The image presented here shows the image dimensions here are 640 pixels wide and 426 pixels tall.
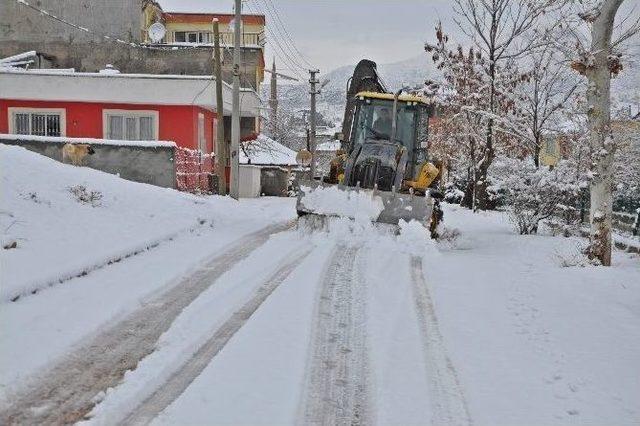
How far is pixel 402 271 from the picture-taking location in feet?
28.9

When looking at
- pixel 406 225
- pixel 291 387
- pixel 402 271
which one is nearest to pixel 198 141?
pixel 406 225

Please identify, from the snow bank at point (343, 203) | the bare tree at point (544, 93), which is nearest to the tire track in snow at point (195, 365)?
the snow bank at point (343, 203)

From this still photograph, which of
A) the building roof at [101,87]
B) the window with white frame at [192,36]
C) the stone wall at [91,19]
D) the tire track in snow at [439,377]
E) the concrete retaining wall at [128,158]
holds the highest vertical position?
the window with white frame at [192,36]

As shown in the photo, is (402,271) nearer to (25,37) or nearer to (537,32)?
(537,32)

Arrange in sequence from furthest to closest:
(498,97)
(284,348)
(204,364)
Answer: (498,97) → (284,348) → (204,364)

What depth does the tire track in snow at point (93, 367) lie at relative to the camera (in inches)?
150

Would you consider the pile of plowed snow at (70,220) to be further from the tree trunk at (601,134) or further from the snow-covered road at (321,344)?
the tree trunk at (601,134)

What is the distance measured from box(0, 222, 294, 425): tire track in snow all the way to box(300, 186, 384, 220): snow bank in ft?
17.7

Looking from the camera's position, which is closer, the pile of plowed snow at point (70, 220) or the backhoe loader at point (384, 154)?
the pile of plowed snow at point (70, 220)

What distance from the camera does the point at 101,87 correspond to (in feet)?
74.6

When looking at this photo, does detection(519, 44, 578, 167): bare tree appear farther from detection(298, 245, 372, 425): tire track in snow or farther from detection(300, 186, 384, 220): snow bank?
detection(298, 245, 372, 425): tire track in snow

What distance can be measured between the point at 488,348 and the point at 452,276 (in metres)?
3.32

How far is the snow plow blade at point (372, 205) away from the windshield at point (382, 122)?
2.05m

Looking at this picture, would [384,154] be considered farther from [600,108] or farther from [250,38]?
[250,38]
